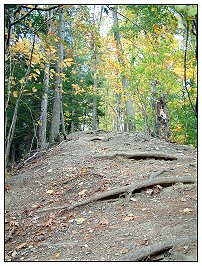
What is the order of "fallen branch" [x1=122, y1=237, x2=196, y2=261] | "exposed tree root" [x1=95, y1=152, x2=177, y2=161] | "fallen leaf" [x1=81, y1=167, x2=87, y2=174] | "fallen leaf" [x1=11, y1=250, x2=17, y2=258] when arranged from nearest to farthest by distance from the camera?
"fallen branch" [x1=122, y1=237, x2=196, y2=261] → "fallen leaf" [x1=11, y1=250, x2=17, y2=258] → "fallen leaf" [x1=81, y1=167, x2=87, y2=174] → "exposed tree root" [x1=95, y1=152, x2=177, y2=161]

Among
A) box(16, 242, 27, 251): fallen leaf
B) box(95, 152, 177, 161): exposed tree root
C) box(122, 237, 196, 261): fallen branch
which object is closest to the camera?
box(122, 237, 196, 261): fallen branch

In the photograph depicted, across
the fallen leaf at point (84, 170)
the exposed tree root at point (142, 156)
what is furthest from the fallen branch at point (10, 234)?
the exposed tree root at point (142, 156)

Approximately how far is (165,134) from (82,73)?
906cm

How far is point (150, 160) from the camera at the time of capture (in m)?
7.12

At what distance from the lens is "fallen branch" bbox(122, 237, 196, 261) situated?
343 centimetres

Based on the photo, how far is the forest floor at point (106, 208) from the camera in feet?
12.4

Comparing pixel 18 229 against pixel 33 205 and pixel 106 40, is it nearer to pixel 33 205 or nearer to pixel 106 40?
pixel 33 205

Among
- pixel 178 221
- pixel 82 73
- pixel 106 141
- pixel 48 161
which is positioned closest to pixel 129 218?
pixel 178 221

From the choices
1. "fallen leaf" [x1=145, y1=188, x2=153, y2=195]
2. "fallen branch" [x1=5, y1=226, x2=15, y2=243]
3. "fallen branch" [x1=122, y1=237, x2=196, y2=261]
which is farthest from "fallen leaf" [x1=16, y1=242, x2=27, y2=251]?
"fallen leaf" [x1=145, y1=188, x2=153, y2=195]

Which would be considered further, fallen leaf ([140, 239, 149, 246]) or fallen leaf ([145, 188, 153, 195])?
fallen leaf ([145, 188, 153, 195])

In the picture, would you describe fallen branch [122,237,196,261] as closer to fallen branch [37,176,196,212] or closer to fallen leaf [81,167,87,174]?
fallen branch [37,176,196,212]

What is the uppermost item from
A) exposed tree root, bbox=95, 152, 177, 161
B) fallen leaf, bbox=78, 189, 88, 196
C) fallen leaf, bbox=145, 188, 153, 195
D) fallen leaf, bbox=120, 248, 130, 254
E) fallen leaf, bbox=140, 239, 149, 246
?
exposed tree root, bbox=95, 152, 177, 161

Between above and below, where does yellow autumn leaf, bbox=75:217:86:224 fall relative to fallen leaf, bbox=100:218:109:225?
below

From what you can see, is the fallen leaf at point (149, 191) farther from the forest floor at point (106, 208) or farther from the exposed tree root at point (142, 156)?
the exposed tree root at point (142, 156)
